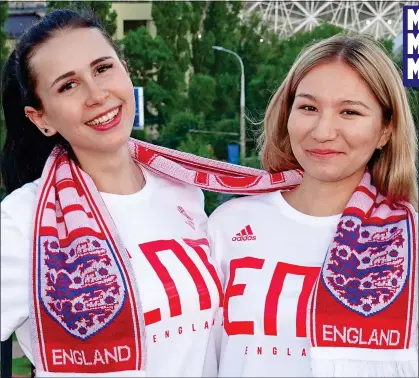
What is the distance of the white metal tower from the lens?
40594 mm

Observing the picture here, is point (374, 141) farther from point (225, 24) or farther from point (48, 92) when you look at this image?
point (225, 24)

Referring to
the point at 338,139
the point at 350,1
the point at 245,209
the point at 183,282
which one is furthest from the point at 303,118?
the point at 350,1

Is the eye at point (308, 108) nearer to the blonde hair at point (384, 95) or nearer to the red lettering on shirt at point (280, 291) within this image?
the blonde hair at point (384, 95)

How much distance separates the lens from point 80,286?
7.95ft

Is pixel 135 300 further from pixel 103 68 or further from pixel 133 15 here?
pixel 133 15

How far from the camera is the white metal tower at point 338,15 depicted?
40.6 metres

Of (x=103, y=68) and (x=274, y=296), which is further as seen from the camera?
(x=103, y=68)

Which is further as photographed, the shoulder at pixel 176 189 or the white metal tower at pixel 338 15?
the white metal tower at pixel 338 15

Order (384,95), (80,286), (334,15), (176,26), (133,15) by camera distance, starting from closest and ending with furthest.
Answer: (80,286)
(384,95)
(176,26)
(133,15)
(334,15)

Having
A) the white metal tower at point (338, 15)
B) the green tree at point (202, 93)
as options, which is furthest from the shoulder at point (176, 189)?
the white metal tower at point (338, 15)

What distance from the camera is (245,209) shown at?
2793 millimetres

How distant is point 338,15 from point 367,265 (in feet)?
136

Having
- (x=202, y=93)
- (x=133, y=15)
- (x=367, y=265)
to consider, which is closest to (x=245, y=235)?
(x=367, y=265)

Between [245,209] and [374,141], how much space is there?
1.59ft
